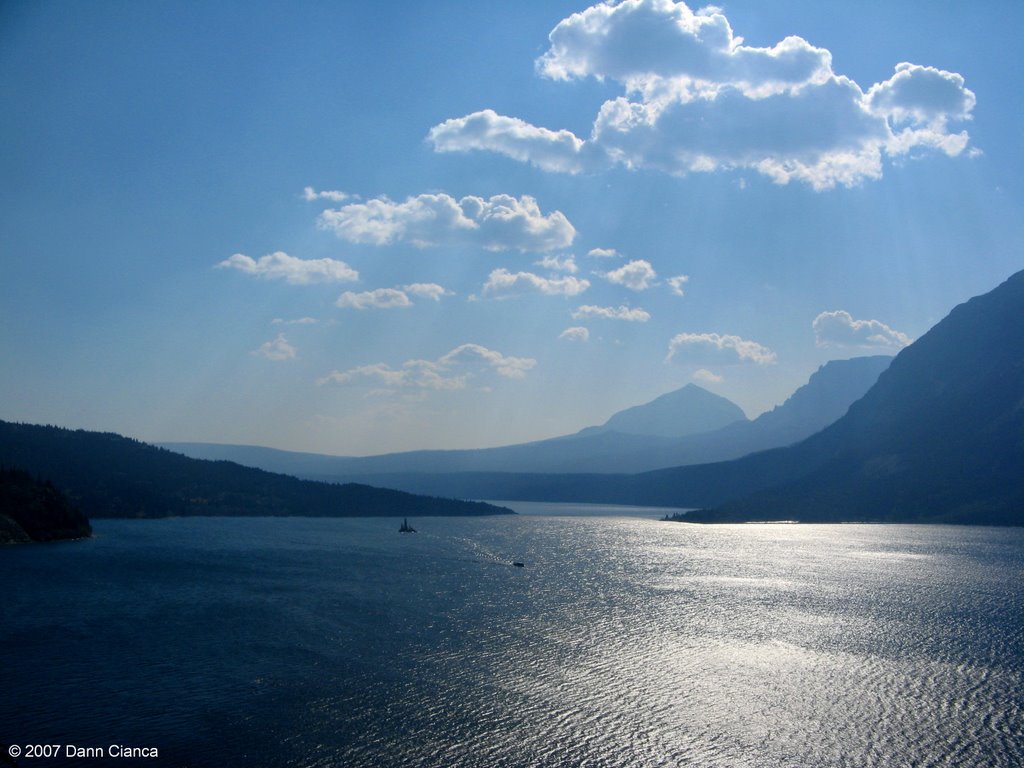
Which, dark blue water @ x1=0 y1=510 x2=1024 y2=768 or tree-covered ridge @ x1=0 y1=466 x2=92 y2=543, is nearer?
dark blue water @ x1=0 y1=510 x2=1024 y2=768

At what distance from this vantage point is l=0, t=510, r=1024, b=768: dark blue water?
4741 cm

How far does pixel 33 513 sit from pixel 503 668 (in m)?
151

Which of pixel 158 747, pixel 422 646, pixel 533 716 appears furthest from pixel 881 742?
pixel 158 747

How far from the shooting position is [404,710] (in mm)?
52719

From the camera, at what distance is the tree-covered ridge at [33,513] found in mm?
164250

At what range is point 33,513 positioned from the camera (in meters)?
170

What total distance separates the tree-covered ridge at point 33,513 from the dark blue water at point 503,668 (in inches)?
1860

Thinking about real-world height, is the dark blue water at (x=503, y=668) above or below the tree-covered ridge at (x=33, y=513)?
below

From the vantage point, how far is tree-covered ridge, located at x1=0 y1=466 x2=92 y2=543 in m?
164

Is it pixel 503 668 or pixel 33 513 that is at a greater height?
pixel 33 513

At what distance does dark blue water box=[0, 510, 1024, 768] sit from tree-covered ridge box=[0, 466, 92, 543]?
47234 mm

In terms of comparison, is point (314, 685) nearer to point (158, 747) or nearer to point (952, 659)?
point (158, 747)

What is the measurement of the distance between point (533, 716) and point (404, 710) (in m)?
9.12

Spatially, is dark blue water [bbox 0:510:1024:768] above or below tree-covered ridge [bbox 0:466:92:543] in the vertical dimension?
below
